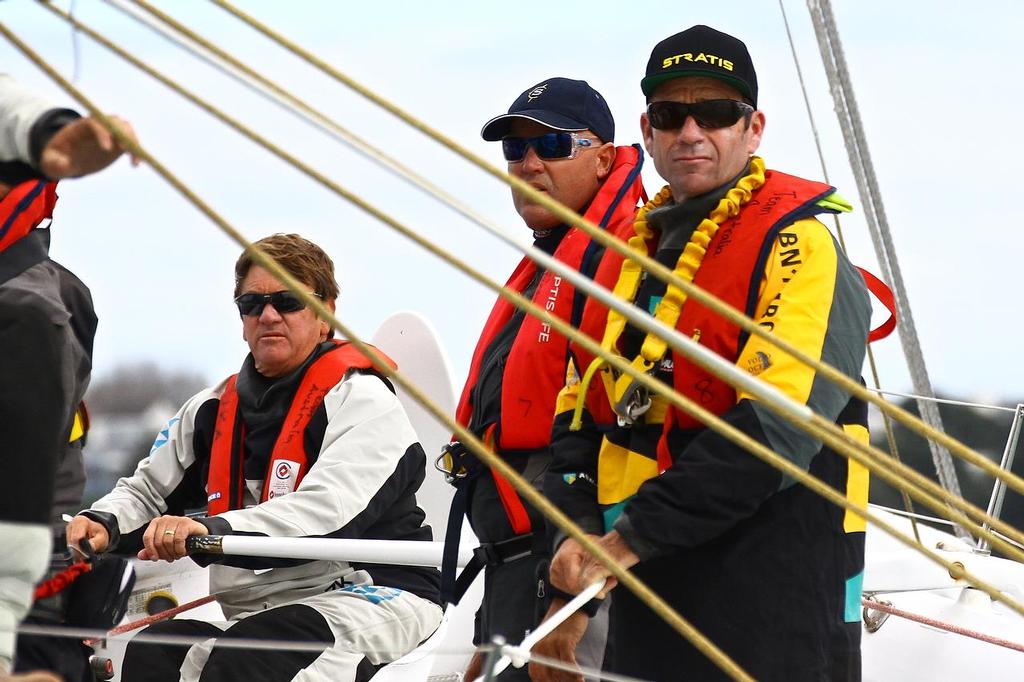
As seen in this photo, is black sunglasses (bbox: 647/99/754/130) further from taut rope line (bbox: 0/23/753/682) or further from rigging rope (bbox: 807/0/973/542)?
rigging rope (bbox: 807/0/973/542)

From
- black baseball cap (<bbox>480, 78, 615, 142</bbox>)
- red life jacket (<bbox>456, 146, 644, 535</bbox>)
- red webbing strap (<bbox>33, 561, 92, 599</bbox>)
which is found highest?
black baseball cap (<bbox>480, 78, 615, 142</bbox>)

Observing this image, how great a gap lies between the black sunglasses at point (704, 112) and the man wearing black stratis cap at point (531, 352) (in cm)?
30

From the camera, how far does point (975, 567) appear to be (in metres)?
4.37

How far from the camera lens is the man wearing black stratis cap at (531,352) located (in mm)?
2750

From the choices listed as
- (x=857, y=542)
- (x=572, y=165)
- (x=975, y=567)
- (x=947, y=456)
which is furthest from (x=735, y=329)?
(x=947, y=456)

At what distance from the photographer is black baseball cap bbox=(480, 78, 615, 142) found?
3.03 m

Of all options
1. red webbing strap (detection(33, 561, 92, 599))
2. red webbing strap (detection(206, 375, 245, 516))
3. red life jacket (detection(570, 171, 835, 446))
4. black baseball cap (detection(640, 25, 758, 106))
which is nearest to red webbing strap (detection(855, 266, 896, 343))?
red life jacket (detection(570, 171, 835, 446))

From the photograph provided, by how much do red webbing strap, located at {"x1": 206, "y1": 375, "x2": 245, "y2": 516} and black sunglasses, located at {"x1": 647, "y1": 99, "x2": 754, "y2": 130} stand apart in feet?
4.98

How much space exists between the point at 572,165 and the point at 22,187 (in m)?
1.26

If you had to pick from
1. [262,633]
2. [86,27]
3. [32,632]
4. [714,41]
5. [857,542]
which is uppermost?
[714,41]

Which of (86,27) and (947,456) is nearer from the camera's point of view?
(86,27)

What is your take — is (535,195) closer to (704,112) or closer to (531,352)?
(704,112)

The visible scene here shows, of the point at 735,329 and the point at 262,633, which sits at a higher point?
the point at 735,329

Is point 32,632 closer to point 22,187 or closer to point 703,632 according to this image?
point 22,187
